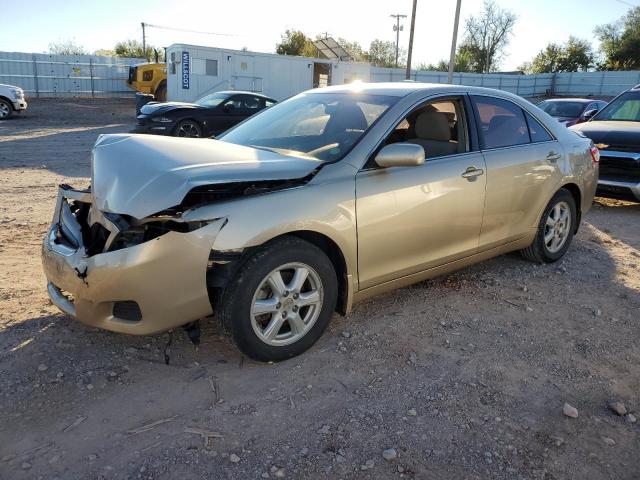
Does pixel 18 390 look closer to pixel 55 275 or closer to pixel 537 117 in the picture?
pixel 55 275

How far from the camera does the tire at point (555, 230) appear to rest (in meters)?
5.04

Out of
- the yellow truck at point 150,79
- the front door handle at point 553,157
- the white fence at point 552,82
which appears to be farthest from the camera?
the white fence at point 552,82

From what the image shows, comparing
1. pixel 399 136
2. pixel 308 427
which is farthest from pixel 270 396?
pixel 399 136

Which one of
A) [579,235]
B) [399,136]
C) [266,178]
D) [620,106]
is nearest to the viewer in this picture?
[266,178]

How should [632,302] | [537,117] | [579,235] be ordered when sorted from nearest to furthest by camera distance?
[632,302] → [537,117] → [579,235]

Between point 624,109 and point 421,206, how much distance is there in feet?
23.1

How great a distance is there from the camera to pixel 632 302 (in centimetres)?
444

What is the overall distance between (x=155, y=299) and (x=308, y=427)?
1.04 metres

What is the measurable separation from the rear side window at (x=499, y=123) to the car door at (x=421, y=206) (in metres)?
0.17

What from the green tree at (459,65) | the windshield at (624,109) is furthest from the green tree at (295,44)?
the windshield at (624,109)

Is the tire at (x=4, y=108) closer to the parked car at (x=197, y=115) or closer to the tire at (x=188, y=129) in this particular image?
the parked car at (x=197, y=115)

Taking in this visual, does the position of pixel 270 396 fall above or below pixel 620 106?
below

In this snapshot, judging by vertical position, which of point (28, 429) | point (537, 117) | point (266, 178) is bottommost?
point (28, 429)

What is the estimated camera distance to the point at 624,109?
8.94 metres
